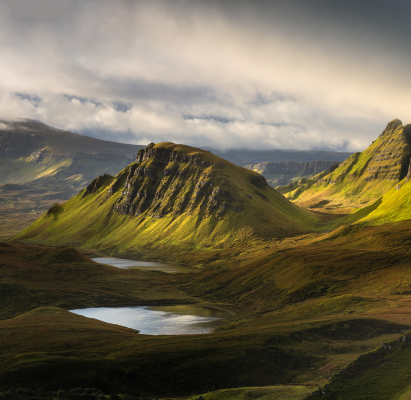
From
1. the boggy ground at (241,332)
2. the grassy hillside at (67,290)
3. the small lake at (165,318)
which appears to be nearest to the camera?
the boggy ground at (241,332)

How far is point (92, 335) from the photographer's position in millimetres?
96000

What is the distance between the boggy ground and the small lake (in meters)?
8.73

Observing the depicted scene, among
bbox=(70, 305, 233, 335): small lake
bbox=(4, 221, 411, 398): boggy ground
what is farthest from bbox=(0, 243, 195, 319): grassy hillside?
bbox=(70, 305, 233, 335): small lake

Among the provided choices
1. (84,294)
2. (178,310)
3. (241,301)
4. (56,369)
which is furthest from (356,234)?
(56,369)

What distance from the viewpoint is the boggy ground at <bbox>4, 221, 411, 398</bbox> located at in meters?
68.4

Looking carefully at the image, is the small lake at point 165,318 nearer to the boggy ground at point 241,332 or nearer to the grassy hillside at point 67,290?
the grassy hillside at point 67,290

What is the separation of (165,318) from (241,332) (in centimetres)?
5712

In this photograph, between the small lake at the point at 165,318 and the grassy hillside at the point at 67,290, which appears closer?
the small lake at the point at 165,318

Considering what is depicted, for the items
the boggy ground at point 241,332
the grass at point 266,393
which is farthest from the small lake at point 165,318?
the grass at point 266,393

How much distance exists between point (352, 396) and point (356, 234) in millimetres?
155435

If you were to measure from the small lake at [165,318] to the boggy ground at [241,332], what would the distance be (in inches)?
344

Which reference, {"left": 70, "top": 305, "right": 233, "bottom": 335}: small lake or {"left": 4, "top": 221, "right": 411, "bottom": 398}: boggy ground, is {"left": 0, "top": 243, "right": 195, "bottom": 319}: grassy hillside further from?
{"left": 70, "top": 305, "right": 233, "bottom": 335}: small lake

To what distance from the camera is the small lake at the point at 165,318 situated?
126 m

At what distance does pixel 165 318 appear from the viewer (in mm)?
142375
